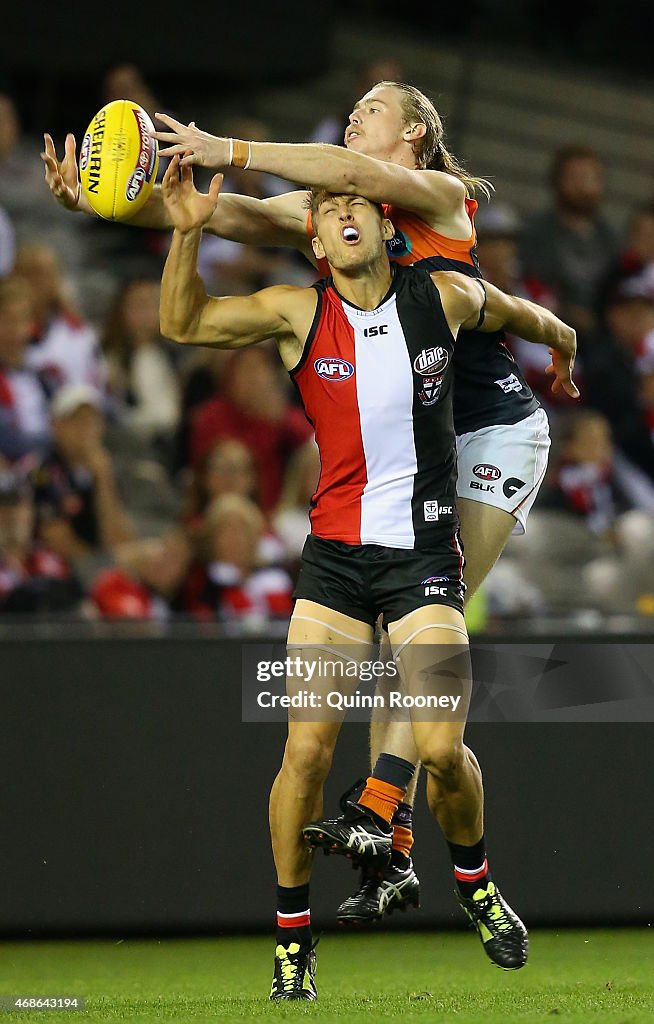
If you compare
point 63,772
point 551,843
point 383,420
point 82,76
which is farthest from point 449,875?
point 82,76

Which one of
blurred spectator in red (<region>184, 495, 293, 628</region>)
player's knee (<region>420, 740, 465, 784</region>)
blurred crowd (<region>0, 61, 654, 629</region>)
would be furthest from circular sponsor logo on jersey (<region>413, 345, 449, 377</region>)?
blurred spectator in red (<region>184, 495, 293, 628</region>)

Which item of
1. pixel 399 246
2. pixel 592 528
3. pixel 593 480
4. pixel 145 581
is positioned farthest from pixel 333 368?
pixel 593 480

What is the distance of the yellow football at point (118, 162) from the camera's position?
5.15 m

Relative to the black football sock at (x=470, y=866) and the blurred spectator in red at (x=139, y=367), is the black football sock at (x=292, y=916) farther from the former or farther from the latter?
the blurred spectator in red at (x=139, y=367)

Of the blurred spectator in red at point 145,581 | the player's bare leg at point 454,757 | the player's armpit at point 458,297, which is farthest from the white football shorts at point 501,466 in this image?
the blurred spectator in red at point 145,581

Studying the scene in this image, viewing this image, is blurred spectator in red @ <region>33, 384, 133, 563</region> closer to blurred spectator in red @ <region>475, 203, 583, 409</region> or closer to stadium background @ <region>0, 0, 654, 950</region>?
stadium background @ <region>0, 0, 654, 950</region>

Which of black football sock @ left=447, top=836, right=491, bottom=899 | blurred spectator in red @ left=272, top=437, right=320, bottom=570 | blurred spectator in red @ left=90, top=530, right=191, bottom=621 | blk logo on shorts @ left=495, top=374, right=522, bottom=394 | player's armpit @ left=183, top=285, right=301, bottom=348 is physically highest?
player's armpit @ left=183, top=285, right=301, bottom=348

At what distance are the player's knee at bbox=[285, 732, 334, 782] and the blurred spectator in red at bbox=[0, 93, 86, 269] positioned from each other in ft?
20.7

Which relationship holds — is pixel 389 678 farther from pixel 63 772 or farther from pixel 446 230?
pixel 63 772

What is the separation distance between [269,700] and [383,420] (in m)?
2.41

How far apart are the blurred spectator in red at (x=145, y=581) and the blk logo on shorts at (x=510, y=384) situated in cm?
335

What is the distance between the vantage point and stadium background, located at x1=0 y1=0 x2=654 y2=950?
6910 millimetres

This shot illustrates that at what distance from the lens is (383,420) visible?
505 centimetres

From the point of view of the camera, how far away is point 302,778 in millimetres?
5008
